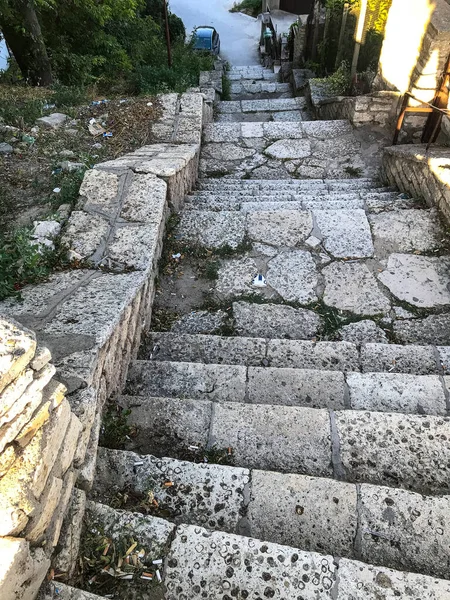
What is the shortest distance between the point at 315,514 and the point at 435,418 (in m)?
0.76

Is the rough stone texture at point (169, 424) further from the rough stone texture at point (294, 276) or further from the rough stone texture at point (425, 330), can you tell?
the rough stone texture at point (425, 330)

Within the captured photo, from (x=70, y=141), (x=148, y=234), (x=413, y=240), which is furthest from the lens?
(x=70, y=141)

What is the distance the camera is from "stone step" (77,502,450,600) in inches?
54.9

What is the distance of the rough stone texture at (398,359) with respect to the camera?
269cm

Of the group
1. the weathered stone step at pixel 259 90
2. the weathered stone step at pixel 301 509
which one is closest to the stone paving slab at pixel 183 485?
the weathered stone step at pixel 301 509

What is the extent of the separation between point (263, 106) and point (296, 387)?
747cm

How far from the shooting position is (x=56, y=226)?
3260 mm

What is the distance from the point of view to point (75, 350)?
202 centimetres

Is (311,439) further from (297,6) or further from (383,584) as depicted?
(297,6)

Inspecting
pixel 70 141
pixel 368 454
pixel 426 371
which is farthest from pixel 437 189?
pixel 70 141

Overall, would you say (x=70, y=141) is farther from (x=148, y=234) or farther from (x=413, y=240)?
(x=413, y=240)

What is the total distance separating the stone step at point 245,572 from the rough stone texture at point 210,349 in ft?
4.31

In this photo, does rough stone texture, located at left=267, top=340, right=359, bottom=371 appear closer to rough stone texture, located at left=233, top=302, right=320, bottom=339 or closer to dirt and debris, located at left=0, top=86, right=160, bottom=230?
rough stone texture, located at left=233, top=302, right=320, bottom=339

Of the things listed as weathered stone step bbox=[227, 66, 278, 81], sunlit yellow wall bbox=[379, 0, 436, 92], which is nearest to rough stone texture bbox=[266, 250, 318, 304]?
sunlit yellow wall bbox=[379, 0, 436, 92]
